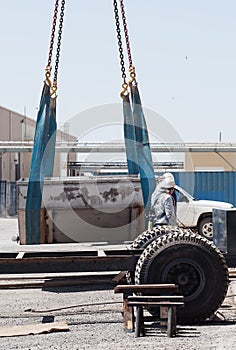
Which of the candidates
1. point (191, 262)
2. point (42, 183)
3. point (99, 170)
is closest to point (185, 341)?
point (191, 262)

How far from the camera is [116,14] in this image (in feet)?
40.9

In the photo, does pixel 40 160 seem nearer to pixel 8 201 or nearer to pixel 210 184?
pixel 210 184

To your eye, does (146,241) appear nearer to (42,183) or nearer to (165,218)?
(165,218)

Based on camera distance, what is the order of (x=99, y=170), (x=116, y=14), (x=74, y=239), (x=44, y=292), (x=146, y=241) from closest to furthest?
1. (x=146, y=241)
2. (x=44, y=292)
3. (x=116, y=14)
4. (x=74, y=239)
5. (x=99, y=170)

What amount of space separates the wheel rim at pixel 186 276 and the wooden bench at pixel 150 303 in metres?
0.32

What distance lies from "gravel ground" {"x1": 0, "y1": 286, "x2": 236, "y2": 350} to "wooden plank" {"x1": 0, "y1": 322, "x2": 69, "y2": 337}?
0.09 meters

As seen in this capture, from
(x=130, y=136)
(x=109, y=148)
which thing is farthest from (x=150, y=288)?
(x=109, y=148)

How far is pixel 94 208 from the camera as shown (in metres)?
13.9

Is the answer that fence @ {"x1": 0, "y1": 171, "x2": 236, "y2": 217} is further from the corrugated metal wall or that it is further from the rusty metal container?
the rusty metal container

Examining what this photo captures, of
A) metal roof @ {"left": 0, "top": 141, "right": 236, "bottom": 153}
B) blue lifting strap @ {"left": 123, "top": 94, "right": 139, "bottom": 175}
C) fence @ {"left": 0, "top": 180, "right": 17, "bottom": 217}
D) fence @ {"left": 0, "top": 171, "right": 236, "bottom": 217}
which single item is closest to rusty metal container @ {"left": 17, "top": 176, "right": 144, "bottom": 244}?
blue lifting strap @ {"left": 123, "top": 94, "right": 139, "bottom": 175}

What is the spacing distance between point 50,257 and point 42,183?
4.89 meters

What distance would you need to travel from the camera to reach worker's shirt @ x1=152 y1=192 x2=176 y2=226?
33.8ft

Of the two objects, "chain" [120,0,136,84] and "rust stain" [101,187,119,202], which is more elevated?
"chain" [120,0,136,84]

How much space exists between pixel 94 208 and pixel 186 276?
19.1 ft
